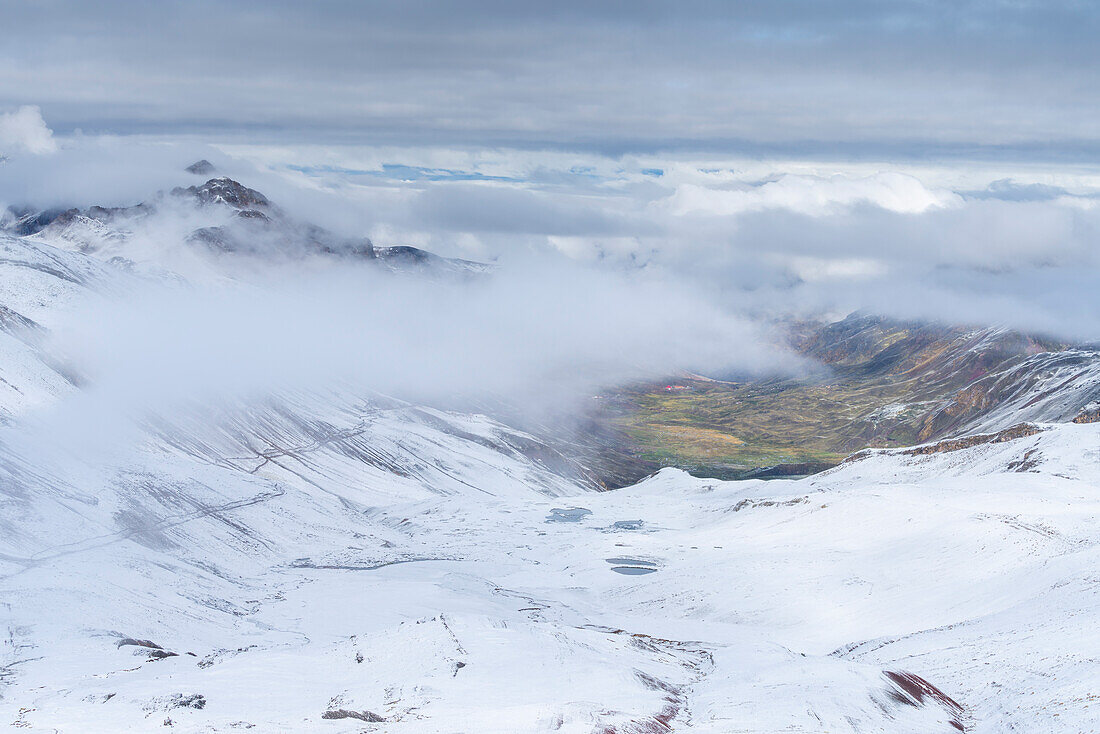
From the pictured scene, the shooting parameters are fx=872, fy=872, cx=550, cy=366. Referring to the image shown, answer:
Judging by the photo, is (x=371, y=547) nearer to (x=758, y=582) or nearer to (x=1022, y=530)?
(x=758, y=582)

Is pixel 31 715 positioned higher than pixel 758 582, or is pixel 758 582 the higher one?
pixel 31 715

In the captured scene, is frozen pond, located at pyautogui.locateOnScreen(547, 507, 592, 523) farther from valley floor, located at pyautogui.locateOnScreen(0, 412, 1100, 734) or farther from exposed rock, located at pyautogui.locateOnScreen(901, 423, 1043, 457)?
exposed rock, located at pyautogui.locateOnScreen(901, 423, 1043, 457)

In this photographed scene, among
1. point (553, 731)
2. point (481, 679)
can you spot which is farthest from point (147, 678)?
point (553, 731)

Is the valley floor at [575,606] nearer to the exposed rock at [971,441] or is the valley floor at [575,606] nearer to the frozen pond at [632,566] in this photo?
the frozen pond at [632,566]

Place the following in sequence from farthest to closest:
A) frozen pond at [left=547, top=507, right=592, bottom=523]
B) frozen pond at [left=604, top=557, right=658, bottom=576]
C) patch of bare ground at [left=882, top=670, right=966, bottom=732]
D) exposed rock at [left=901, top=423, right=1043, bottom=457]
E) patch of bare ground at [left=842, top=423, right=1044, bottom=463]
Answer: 1. frozen pond at [left=547, top=507, right=592, bottom=523]
2. exposed rock at [left=901, top=423, right=1043, bottom=457]
3. patch of bare ground at [left=842, top=423, right=1044, bottom=463]
4. frozen pond at [left=604, top=557, right=658, bottom=576]
5. patch of bare ground at [left=882, top=670, right=966, bottom=732]

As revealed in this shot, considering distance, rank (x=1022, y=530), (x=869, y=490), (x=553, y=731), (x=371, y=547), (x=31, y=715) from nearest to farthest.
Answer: (x=553, y=731) < (x=31, y=715) < (x=1022, y=530) < (x=869, y=490) < (x=371, y=547)

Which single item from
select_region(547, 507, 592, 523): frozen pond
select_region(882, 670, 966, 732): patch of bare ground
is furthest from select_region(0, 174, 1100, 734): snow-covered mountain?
select_region(547, 507, 592, 523): frozen pond

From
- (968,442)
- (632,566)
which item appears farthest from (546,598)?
(968,442)

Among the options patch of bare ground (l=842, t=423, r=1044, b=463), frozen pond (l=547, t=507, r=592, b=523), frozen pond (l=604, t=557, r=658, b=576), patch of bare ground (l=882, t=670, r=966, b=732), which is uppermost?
patch of bare ground (l=882, t=670, r=966, b=732)

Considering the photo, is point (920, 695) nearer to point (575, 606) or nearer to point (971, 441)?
point (575, 606)
